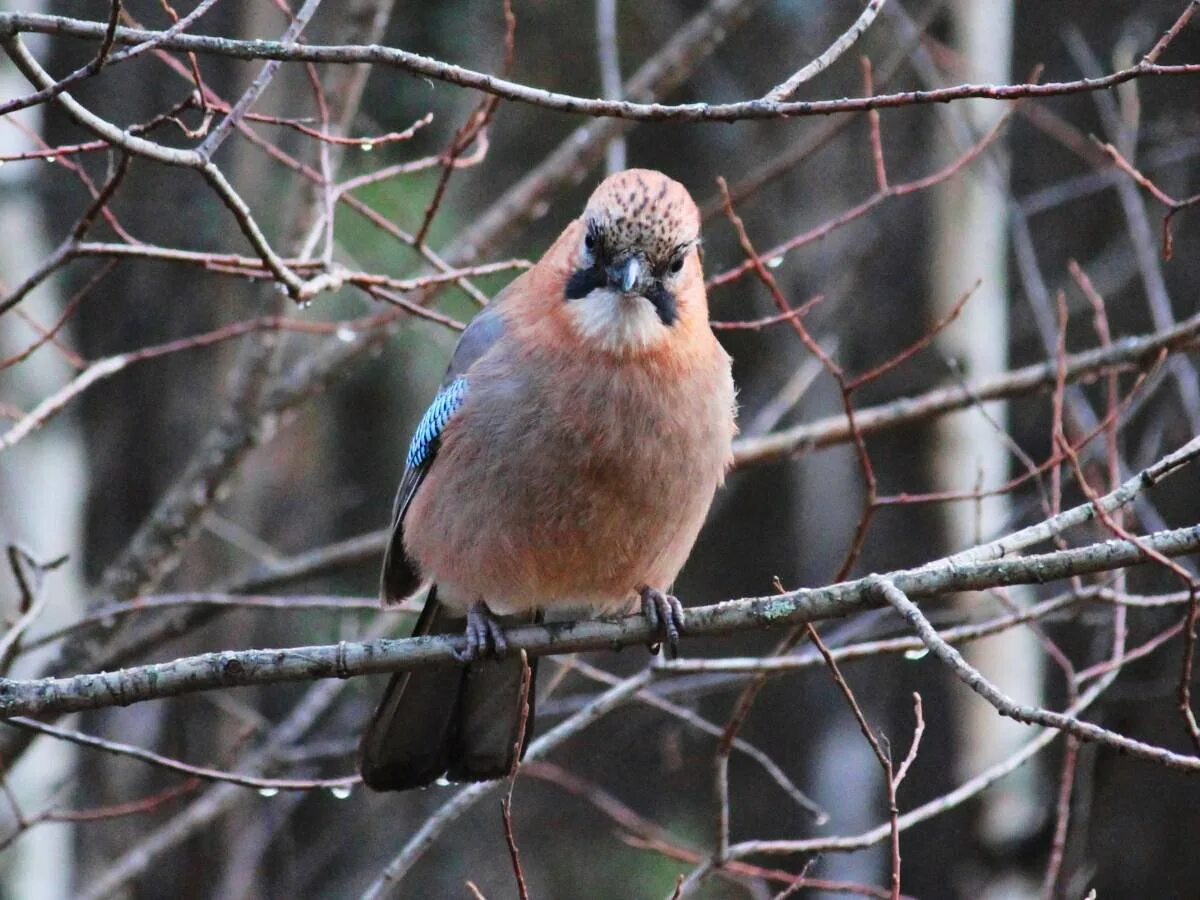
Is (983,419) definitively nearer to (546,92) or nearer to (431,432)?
(431,432)

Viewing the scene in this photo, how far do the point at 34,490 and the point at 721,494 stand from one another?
429 cm

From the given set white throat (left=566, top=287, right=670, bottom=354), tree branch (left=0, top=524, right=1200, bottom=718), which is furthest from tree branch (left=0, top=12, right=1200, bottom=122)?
white throat (left=566, top=287, right=670, bottom=354)

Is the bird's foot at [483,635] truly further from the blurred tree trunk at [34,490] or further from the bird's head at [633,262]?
the blurred tree trunk at [34,490]

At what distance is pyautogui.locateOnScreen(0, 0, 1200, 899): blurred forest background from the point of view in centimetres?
579

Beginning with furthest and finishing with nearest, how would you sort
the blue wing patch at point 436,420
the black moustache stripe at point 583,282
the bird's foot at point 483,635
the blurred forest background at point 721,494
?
the blurred forest background at point 721,494 < the blue wing patch at point 436,420 < the black moustache stripe at point 583,282 < the bird's foot at point 483,635

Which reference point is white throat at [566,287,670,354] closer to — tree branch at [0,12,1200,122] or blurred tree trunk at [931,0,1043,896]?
tree branch at [0,12,1200,122]

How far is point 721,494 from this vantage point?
958 cm

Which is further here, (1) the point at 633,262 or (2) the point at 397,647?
(1) the point at 633,262

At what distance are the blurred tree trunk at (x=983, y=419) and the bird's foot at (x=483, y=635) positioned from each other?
8.20ft

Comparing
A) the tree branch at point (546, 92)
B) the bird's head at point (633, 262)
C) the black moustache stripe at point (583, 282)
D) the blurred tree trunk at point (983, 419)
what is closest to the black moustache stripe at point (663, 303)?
the bird's head at point (633, 262)

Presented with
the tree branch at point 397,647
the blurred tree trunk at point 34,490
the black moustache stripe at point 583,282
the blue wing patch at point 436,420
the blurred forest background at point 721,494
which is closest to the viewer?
the tree branch at point 397,647

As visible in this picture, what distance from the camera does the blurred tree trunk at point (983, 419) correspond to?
21.0 ft

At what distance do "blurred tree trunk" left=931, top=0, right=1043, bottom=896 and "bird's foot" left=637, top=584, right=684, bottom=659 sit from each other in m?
2.26

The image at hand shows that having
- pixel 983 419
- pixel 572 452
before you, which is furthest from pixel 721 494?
pixel 572 452
